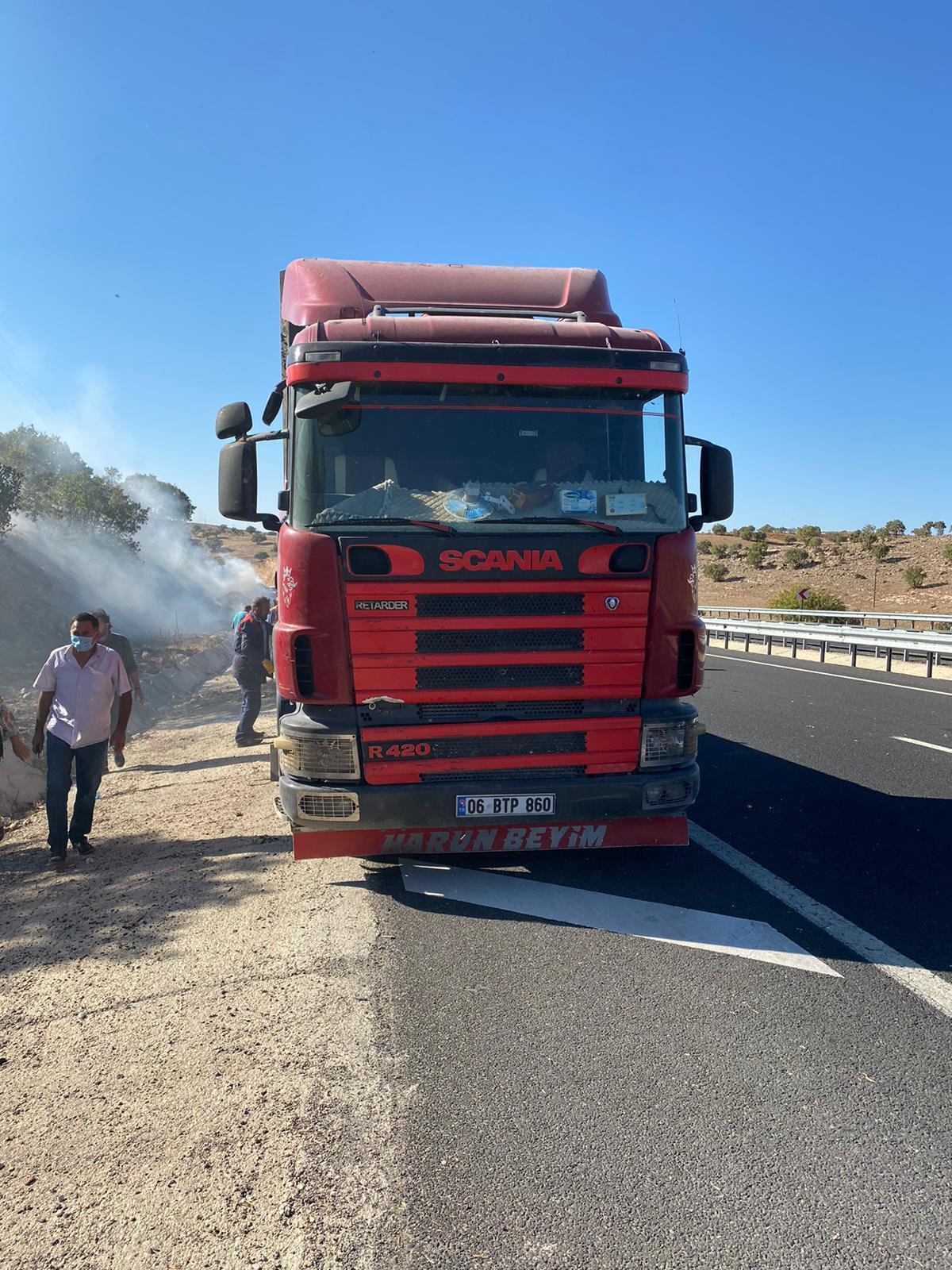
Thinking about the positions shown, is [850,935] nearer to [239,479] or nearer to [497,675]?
[497,675]

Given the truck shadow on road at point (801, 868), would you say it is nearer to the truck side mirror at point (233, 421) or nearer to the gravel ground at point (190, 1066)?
the gravel ground at point (190, 1066)

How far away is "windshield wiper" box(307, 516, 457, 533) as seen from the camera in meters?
4.61

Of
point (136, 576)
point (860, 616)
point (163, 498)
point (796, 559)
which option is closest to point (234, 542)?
point (163, 498)

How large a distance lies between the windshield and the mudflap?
171 centimetres

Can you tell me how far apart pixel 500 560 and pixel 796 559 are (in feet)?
190

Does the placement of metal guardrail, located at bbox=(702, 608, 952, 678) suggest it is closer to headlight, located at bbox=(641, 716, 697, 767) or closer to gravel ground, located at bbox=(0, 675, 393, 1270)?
headlight, located at bbox=(641, 716, 697, 767)

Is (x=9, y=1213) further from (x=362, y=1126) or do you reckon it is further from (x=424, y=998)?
(x=424, y=998)

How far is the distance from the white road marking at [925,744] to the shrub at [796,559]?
50.4 metres

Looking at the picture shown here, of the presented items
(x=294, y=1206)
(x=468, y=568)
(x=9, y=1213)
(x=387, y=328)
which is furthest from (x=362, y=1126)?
(x=387, y=328)

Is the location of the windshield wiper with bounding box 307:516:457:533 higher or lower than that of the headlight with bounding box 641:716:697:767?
higher

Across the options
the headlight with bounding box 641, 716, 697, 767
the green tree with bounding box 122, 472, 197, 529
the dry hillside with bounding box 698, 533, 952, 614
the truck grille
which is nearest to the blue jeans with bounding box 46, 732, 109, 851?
the truck grille

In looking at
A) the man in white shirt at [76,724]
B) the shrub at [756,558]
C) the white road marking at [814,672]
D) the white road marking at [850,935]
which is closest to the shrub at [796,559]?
the shrub at [756,558]

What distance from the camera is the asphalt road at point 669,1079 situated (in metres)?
2.34

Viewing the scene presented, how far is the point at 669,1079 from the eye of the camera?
3066 millimetres
